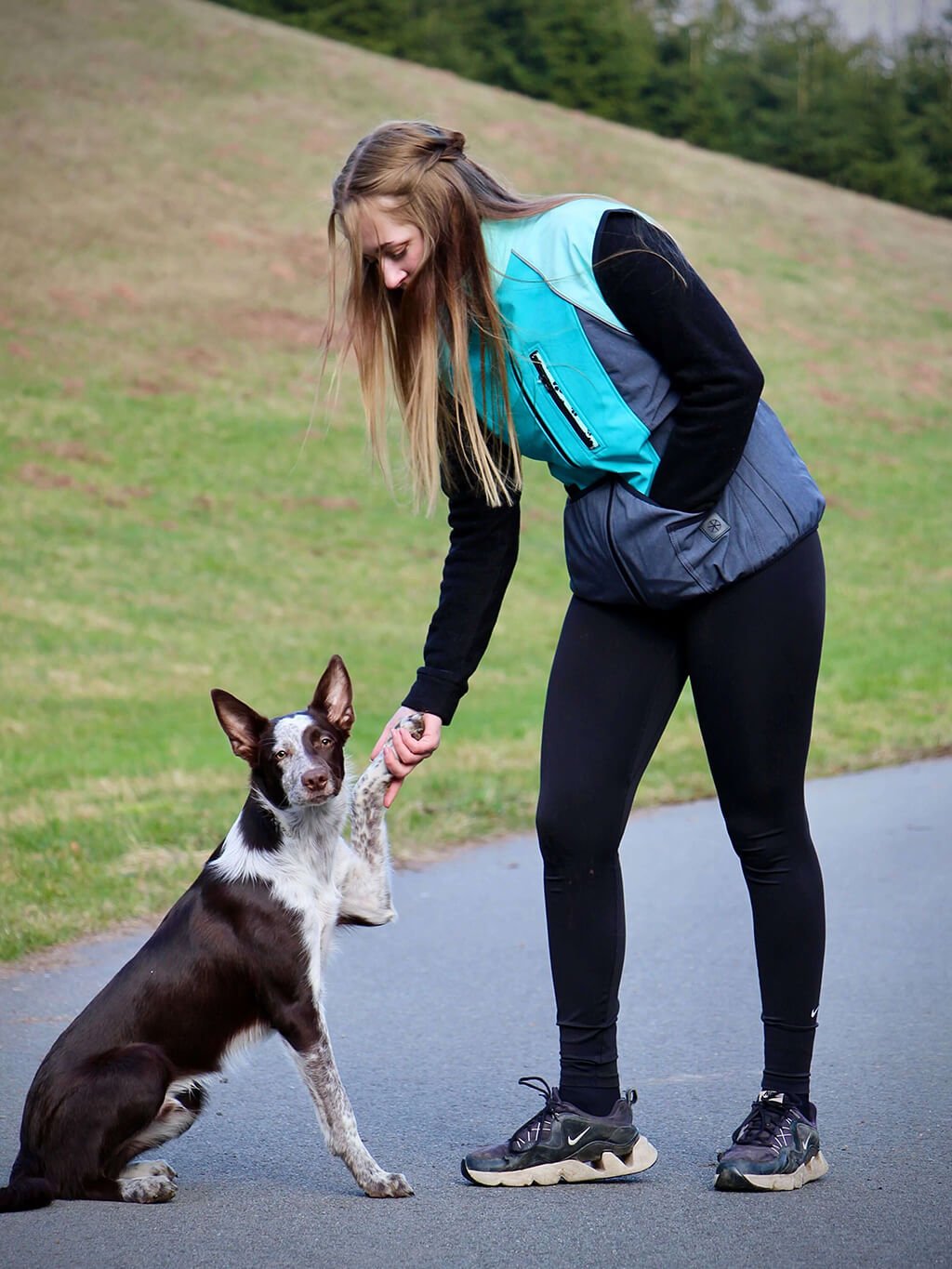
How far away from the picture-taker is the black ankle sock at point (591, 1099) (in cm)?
338

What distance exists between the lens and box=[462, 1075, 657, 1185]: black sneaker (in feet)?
11.0

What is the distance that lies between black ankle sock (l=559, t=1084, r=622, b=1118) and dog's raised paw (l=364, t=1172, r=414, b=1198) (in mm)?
413

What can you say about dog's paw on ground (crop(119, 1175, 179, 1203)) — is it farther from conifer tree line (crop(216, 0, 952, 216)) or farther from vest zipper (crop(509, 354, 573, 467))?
conifer tree line (crop(216, 0, 952, 216))

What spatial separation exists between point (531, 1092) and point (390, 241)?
92.6 inches

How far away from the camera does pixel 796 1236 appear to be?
3.05m

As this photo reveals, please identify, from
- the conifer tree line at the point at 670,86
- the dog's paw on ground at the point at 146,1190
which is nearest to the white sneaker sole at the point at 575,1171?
the dog's paw on ground at the point at 146,1190

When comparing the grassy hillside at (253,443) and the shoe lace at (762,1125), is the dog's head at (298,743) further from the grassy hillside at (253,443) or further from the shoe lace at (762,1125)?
the grassy hillside at (253,443)

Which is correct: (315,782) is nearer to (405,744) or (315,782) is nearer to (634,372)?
(405,744)

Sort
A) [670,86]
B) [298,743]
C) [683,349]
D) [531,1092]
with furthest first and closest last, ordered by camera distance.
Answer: [670,86] → [531,1092] → [298,743] → [683,349]

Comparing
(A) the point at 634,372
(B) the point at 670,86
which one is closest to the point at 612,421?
(A) the point at 634,372

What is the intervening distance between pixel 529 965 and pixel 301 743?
2040 millimetres

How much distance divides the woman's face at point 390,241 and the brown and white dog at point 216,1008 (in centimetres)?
106

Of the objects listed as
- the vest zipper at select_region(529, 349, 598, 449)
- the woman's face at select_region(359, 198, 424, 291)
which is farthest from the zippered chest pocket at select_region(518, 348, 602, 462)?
the woman's face at select_region(359, 198, 424, 291)

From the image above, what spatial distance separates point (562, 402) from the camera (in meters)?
3.21
